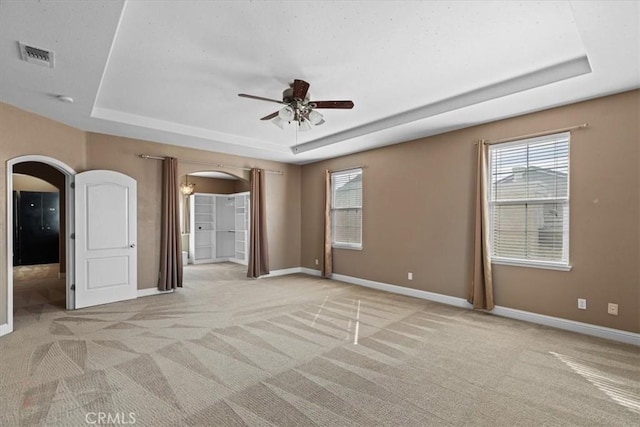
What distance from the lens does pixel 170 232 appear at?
573 cm

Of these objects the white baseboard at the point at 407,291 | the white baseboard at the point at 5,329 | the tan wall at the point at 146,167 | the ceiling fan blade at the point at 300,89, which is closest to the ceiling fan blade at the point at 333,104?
the ceiling fan blade at the point at 300,89

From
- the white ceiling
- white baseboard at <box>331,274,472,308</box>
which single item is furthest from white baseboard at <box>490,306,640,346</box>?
the white ceiling

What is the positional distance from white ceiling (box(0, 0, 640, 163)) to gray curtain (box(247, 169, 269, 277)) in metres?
2.34

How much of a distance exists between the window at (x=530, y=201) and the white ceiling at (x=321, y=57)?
554 millimetres

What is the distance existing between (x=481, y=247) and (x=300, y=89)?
336 centimetres

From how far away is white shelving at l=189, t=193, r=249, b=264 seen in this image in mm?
9688

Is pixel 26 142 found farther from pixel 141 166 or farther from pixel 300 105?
pixel 300 105

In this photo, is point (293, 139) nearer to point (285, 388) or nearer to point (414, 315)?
point (414, 315)

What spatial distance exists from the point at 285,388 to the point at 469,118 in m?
4.10

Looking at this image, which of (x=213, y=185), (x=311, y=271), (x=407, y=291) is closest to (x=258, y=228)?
(x=311, y=271)

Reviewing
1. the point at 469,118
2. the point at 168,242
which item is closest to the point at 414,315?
the point at 469,118

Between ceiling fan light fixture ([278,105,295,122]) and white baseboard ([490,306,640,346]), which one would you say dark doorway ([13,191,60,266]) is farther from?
white baseboard ([490,306,640,346])

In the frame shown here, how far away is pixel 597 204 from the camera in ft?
12.0

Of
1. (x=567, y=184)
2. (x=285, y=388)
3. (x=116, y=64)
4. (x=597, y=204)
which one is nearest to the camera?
(x=285, y=388)
